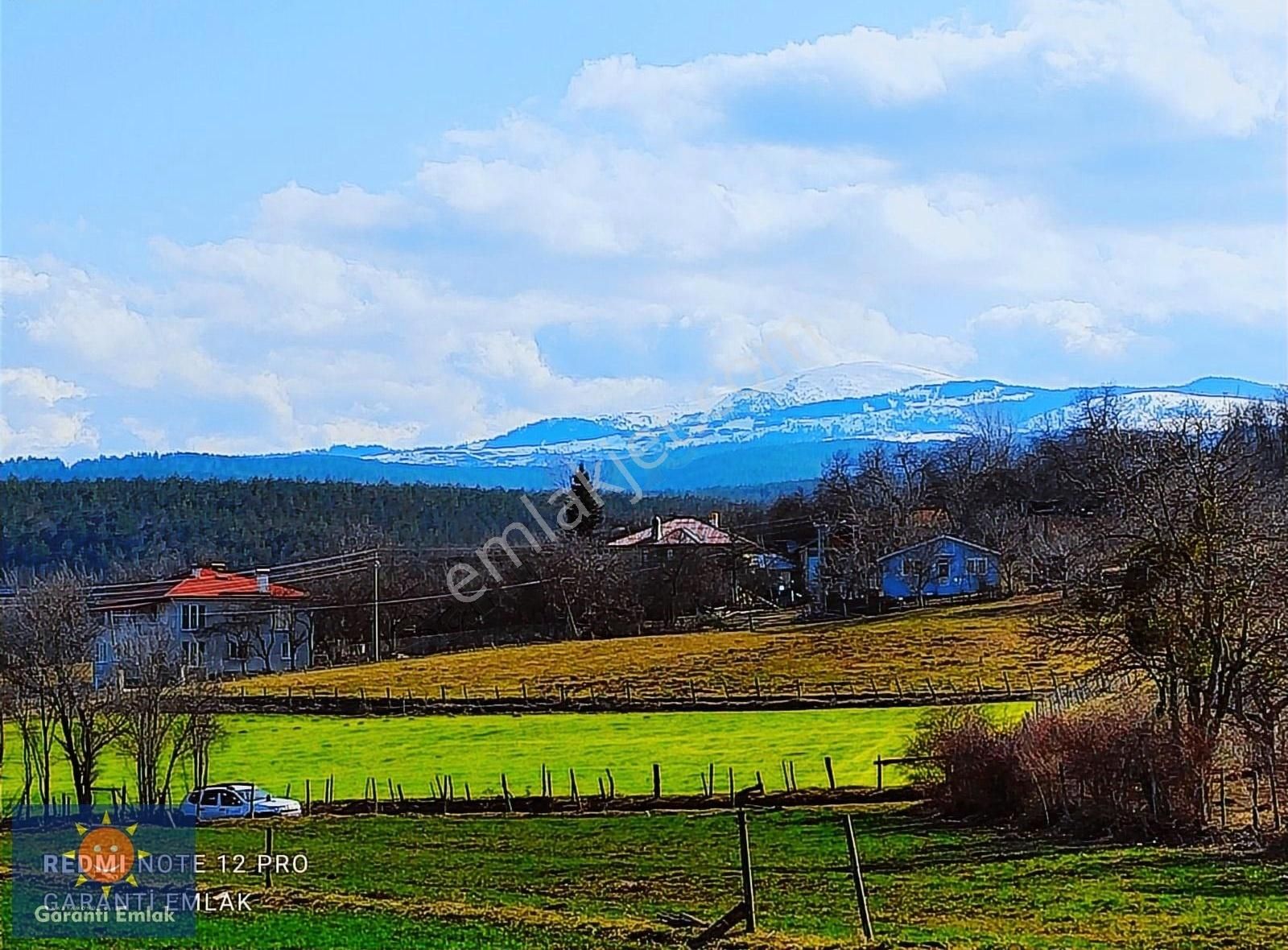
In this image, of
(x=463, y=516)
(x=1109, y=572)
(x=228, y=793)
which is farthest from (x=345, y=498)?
(x=1109, y=572)

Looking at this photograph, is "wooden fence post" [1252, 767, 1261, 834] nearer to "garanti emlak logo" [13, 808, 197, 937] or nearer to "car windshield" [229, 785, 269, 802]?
"garanti emlak logo" [13, 808, 197, 937]

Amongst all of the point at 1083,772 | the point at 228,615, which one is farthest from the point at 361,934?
the point at 228,615

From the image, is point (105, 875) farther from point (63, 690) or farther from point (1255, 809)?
point (1255, 809)

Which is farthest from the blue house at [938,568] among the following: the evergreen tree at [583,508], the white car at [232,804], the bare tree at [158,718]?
the bare tree at [158,718]

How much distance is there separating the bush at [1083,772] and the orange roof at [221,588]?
197 ft

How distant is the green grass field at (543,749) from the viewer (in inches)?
1657

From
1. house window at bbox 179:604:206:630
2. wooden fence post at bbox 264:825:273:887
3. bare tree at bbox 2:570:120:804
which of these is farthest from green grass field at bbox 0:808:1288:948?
house window at bbox 179:604:206:630

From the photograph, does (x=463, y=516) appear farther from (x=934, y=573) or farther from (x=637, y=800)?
(x=637, y=800)

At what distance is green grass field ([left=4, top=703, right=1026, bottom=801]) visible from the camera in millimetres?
42094

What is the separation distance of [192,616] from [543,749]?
4194 centimetres

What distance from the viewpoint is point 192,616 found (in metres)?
83.8

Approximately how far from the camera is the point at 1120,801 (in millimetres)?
29891

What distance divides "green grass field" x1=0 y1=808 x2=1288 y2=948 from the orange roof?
171 feet

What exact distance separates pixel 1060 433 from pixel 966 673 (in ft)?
237
